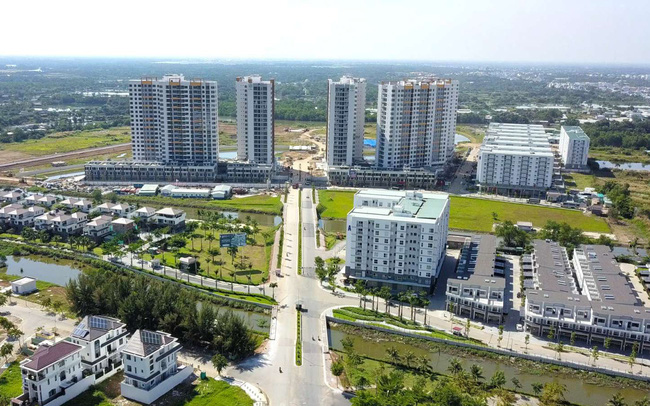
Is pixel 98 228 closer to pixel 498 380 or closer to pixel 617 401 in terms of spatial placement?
pixel 498 380

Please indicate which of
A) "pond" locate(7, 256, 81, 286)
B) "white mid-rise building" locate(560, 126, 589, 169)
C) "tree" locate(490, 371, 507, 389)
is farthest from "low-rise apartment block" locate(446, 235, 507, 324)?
"white mid-rise building" locate(560, 126, 589, 169)

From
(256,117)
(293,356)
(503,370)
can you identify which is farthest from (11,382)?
(256,117)

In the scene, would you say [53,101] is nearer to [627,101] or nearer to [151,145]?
[151,145]

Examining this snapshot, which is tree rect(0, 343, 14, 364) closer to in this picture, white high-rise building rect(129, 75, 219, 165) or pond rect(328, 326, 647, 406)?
pond rect(328, 326, 647, 406)

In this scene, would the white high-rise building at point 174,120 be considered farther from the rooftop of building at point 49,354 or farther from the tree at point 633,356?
the tree at point 633,356

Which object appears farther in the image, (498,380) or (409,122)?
(409,122)

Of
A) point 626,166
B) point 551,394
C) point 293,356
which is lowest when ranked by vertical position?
point 293,356

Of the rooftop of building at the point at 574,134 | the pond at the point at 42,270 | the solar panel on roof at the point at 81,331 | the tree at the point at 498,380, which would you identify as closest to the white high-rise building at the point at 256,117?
the pond at the point at 42,270
